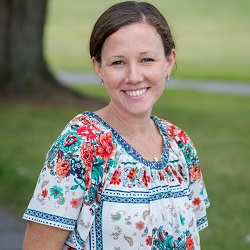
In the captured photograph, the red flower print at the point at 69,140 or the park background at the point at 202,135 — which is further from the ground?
the park background at the point at 202,135

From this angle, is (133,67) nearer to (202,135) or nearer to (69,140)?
(69,140)

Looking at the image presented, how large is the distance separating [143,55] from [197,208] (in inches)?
28.5

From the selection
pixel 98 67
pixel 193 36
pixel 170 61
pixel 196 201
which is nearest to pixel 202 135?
pixel 196 201

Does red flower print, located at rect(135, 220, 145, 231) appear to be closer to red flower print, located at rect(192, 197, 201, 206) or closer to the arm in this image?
the arm

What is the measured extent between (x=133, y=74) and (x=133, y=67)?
0.08 ft

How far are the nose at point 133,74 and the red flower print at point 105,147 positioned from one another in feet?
0.68

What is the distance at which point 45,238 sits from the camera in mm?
2928

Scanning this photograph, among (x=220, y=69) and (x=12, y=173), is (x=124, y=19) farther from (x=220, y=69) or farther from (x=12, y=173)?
(x=220, y=69)

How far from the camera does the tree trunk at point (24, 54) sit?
508 inches

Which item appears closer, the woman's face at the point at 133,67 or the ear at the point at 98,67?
the woman's face at the point at 133,67

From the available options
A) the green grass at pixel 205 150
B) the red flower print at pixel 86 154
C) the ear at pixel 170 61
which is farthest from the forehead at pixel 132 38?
the green grass at pixel 205 150

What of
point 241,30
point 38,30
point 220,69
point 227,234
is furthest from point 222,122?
point 241,30

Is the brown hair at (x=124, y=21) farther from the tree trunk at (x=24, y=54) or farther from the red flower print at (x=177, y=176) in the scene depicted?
the tree trunk at (x=24, y=54)

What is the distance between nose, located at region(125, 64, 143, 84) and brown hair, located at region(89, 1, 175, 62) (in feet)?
0.47
